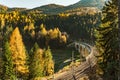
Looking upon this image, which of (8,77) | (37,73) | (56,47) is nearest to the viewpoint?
(8,77)

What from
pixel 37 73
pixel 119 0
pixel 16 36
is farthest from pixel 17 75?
pixel 119 0

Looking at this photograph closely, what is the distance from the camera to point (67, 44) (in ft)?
653

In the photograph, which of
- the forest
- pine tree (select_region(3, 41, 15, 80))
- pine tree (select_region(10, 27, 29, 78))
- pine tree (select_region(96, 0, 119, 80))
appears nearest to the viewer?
pine tree (select_region(96, 0, 119, 80))

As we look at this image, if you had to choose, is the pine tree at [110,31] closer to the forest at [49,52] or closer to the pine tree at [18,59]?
the forest at [49,52]

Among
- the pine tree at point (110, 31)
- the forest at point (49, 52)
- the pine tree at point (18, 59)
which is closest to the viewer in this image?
the pine tree at point (110, 31)

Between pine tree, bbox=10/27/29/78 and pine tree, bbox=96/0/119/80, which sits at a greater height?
pine tree, bbox=96/0/119/80

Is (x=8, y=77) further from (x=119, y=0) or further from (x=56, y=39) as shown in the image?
(x=56, y=39)

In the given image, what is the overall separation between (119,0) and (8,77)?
2435 inches

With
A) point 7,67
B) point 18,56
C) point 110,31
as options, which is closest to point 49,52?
point 18,56

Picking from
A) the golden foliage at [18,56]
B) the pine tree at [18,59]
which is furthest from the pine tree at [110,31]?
the golden foliage at [18,56]

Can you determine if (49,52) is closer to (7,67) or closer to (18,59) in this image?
(18,59)

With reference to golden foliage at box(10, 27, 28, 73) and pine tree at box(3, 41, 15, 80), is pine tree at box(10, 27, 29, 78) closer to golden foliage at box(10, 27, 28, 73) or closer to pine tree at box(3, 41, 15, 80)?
golden foliage at box(10, 27, 28, 73)

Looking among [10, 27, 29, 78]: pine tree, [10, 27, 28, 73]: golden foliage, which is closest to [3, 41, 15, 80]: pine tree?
[10, 27, 29, 78]: pine tree

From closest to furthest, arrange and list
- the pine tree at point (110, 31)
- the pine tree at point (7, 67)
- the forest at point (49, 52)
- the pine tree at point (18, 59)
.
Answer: the pine tree at point (110, 31) < the forest at point (49, 52) < the pine tree at point (7, 67) < the pine tree at point (18, 59)
